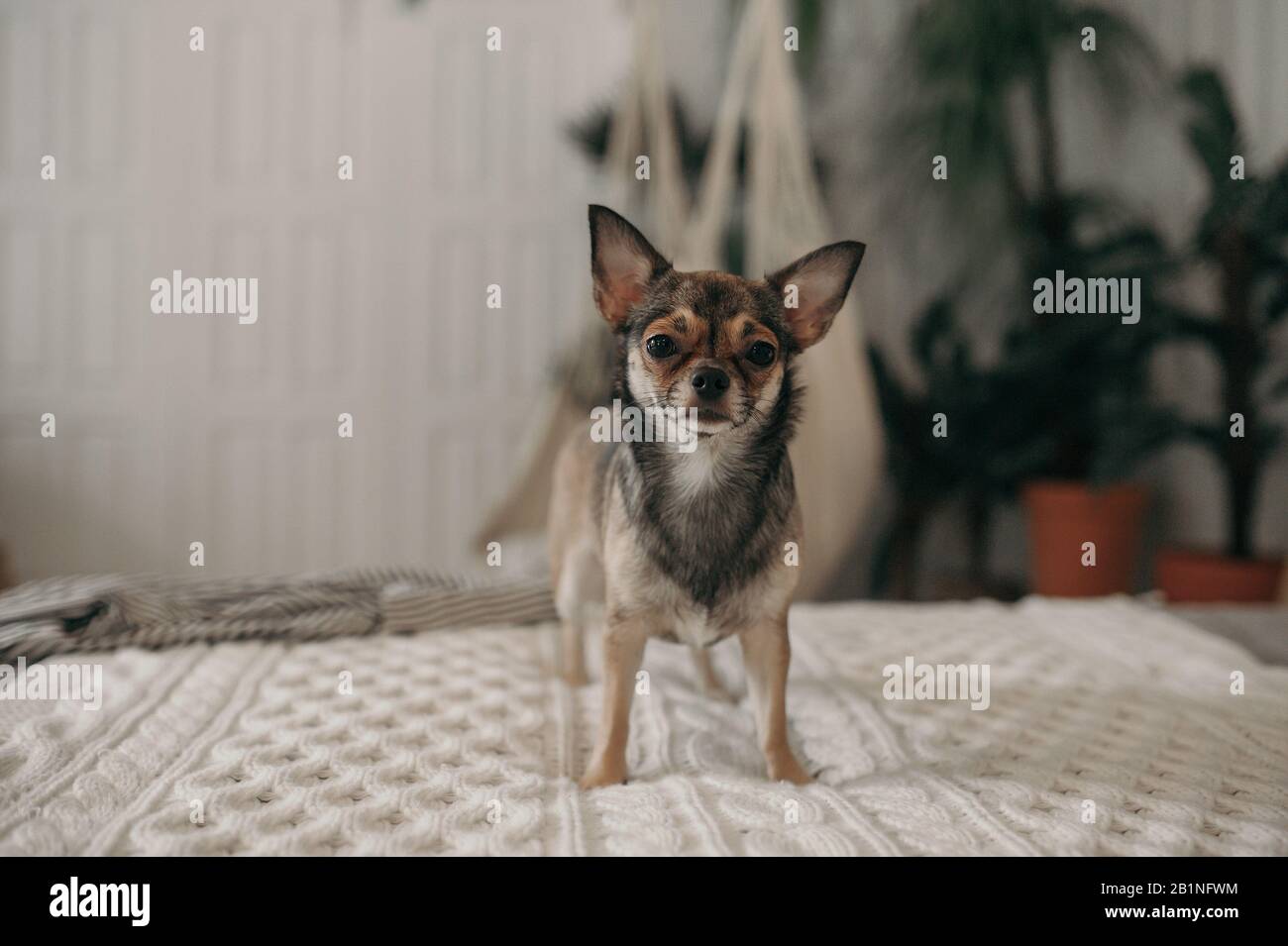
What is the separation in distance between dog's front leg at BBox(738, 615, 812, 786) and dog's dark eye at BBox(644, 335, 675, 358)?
359 millimetres

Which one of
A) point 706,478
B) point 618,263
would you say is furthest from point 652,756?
point 618,263

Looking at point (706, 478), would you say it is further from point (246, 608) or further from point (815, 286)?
point (246, 608)

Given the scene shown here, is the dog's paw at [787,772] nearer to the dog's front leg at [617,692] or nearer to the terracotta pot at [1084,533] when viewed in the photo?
the dog's front leg at [617,692]

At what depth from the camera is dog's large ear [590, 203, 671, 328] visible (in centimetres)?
104

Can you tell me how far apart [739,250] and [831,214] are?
1.74 feet

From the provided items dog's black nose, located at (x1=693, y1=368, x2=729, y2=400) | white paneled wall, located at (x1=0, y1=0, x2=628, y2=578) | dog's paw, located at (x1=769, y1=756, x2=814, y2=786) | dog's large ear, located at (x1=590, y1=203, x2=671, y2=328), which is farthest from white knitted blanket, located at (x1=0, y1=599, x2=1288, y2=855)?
white paneled wall, located at (x1=0, y1=0, x2=628, y2=578)

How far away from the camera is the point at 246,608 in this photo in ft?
5.09

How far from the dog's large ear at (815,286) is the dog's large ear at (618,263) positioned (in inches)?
6.0

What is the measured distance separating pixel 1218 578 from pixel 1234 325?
722 millimetres

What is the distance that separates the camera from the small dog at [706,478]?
103cm

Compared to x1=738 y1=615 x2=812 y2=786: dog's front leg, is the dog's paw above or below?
below

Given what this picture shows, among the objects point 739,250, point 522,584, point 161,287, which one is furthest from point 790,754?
point 161,287

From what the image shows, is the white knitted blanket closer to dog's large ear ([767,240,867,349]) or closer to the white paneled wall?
dog's large ear ([767,240,867,349])

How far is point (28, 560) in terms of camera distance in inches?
130
